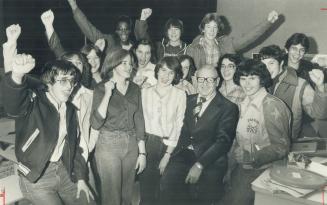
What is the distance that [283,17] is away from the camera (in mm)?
2289

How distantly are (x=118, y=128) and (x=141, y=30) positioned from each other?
770mm

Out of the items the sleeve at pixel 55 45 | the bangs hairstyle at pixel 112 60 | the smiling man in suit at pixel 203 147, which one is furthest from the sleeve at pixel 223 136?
the sleeve at pixel 55 45

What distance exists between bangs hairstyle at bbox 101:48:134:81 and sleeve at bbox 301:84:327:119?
1.12 meters

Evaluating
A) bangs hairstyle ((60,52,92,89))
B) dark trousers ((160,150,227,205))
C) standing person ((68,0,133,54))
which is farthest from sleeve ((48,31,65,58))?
dark trousers ((160,150,227,205))

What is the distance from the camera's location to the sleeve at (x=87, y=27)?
227 cm

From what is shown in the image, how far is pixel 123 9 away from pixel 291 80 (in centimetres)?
121

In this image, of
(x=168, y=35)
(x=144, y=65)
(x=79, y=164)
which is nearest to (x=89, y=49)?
(x=144, y=65)

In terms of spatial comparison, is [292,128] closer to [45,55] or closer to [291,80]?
[291,80]

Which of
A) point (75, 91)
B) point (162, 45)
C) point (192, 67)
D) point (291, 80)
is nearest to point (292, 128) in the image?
point (291, 80)

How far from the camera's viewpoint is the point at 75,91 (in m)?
1.98

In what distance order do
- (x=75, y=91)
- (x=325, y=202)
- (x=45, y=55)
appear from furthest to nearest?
(x=45, y=55)
(x=75, y=91)
(x=325, y=202)

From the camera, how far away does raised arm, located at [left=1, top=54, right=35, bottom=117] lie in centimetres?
150

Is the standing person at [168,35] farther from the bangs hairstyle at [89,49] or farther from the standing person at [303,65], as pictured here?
the standing person at [303,65]

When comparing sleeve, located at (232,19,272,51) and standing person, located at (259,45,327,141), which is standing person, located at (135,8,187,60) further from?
standing person, located at (259,45,327,141)
